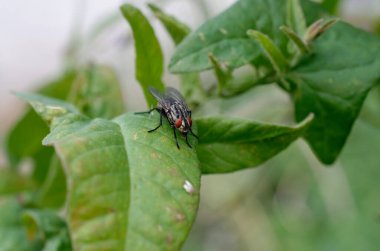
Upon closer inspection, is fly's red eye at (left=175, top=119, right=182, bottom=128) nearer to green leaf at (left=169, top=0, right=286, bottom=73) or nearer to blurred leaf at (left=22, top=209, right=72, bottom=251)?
green leaf at (left=169, top=0, right=286, bottom=73)

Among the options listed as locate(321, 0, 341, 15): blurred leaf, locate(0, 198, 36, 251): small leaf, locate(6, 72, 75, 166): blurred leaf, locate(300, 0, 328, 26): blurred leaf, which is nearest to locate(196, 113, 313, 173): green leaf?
locate(300, 0, 328, 26): blurred leaf

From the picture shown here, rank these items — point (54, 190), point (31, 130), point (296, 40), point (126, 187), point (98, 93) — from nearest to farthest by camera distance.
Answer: point (126, 187), point (296, 40), point (54, 190), point (98, 93), point (31, 130)

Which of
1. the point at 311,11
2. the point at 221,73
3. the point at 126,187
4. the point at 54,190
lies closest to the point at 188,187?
the point at 126,187

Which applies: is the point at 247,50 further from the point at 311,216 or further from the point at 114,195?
the point at 311,216

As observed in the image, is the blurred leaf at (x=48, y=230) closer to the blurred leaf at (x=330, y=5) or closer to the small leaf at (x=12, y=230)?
the small leaf at (x=12, y=230)

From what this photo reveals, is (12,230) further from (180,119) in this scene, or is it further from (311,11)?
(311,11)

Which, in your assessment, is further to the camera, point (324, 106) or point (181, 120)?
point (324, 106)

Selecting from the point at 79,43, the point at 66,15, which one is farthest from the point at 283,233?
the point at 66,15
